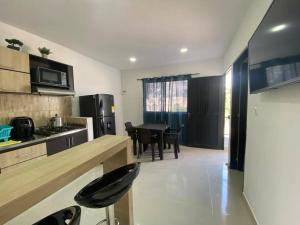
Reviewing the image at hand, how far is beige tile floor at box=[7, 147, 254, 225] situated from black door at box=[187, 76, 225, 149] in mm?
1102

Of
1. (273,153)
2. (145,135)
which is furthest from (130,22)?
(273,153)

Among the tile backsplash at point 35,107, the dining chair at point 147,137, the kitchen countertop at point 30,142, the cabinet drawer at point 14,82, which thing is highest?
the cabinet drawer at point 14,82

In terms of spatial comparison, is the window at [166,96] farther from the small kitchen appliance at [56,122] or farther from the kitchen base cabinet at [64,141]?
the small kitchen appliance at [56,122]

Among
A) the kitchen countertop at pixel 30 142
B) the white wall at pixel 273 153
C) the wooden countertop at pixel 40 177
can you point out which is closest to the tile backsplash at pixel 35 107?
the kitchen countertop at pixel 30 142

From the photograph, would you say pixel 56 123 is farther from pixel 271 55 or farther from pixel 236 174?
pixel 236 174

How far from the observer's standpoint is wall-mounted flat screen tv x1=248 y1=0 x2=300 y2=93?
843 millimetres

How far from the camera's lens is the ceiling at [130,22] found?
1.91 m

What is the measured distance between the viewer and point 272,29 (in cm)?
113

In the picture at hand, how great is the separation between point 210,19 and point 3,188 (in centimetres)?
280

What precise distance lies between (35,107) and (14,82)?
0.68 meters

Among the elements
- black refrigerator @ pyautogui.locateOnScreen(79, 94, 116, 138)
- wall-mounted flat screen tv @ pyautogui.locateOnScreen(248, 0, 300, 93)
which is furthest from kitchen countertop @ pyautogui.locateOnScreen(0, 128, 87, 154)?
wall-mounted flat screen tv @ pyautogui.locateOnScreen(248, 0, 300, 93)

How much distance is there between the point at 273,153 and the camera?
1.36m

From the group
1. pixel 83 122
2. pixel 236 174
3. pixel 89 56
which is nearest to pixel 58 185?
pixel 83 122

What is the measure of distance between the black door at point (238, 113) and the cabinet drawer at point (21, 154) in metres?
3.28
